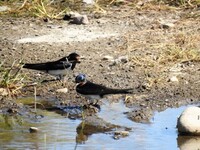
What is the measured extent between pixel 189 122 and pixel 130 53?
3.26 m

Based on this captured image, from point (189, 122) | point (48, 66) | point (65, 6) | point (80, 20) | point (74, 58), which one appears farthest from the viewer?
point (65, 6)

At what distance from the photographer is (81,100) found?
10.0 metres

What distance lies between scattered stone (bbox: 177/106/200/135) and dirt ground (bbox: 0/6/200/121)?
668 mm

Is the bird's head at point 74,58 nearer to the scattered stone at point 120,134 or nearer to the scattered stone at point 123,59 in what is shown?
the scattered stone at point 123,59

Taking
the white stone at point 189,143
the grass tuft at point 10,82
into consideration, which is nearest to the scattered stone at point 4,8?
the grass tuft at point 10,82

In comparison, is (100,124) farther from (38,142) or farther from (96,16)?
(96,16)

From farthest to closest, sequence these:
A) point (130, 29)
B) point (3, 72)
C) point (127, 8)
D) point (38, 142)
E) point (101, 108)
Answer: point (127, 8), point (130, 29), point (3, 72), point (101, 108), point (38, 142)

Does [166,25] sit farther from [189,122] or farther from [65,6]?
[189,122]

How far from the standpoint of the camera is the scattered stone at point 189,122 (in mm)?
8422

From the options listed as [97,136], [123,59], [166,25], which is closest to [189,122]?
[97,136]

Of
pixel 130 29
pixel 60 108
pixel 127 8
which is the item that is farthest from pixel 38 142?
pixel 127 8

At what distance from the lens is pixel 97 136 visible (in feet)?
28.2

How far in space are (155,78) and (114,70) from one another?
671mm

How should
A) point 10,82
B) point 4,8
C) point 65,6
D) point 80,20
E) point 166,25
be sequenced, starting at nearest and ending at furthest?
point 10,82, point 166,25, point 80,20, point 4,8, point 65,6
